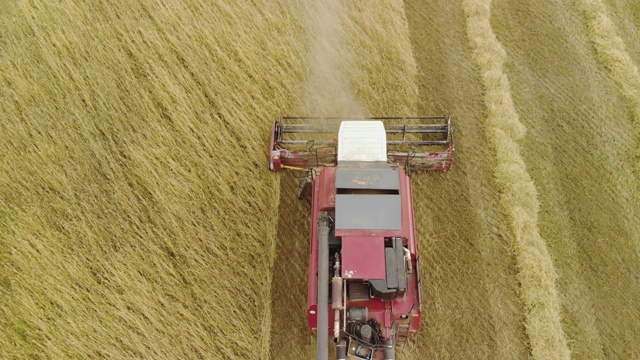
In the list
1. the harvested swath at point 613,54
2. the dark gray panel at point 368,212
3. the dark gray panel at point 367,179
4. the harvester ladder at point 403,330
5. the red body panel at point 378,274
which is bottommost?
the harvester ladder at point 403,330

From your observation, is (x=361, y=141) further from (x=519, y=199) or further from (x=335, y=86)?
(x=519, y=199)

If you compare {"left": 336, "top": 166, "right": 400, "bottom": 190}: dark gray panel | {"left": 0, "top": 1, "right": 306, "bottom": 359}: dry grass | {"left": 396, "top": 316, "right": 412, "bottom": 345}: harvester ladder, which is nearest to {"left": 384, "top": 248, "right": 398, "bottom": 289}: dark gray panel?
{"left": 396, "top": 316, "right": 412, "bottom": 345}: harvester ladder

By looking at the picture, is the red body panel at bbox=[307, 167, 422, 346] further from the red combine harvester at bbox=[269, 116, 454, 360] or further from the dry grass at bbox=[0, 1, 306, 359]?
the dry grass at bbox=[0, 1, 306, 359]

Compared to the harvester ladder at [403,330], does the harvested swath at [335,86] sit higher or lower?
higher

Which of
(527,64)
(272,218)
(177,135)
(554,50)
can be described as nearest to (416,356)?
(272,218)

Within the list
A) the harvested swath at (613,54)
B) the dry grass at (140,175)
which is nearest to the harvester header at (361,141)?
the dry grass at (140,175)

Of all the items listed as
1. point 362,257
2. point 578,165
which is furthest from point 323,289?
A: point 578,165

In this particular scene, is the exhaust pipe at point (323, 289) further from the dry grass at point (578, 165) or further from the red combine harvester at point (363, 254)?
the dry grass at point (578, 165)
